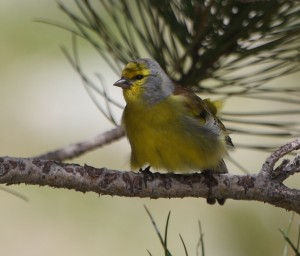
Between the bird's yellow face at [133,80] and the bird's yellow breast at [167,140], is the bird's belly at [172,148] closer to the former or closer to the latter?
the bird's yellow breast at [167,140]

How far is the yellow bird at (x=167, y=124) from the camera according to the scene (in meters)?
1.79

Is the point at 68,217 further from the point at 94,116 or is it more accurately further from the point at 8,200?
the point at 94,116

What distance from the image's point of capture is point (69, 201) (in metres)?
2.83

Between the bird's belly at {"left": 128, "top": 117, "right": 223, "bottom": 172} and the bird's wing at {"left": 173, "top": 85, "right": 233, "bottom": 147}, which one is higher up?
the bird's wing at {"left": 173, "top": 85, "right": 233, "bottom": 147}

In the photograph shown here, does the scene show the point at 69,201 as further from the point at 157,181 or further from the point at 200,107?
the point at 157,181

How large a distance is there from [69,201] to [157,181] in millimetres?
1361

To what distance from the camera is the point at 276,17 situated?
5.49ft

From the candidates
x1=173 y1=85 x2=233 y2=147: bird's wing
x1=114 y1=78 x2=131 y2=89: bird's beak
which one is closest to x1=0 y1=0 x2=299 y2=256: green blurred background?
x1=173 y1=85 x2=233 y2=147: bird's wing

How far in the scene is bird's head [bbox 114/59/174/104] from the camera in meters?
1.85

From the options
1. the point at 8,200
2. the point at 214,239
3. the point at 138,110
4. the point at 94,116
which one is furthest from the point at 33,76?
the point at 138,110

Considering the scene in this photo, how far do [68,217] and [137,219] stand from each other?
0.83 ft

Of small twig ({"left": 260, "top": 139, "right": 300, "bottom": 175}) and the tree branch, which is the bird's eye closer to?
the tree branch

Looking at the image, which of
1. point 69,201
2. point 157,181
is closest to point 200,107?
point 157,181

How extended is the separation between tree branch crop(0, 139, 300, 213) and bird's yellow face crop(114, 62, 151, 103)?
38cm
